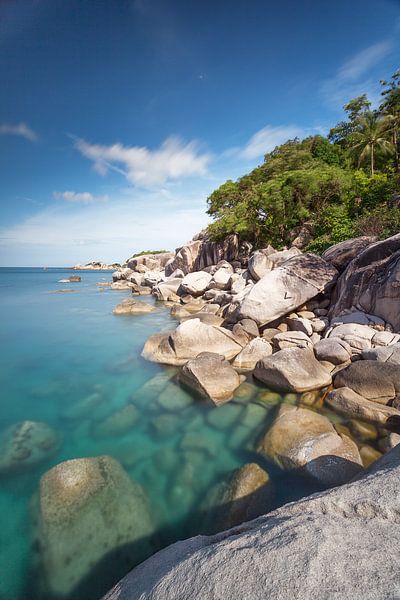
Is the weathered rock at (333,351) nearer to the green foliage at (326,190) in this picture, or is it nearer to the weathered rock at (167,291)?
the green foliage at (326,190)

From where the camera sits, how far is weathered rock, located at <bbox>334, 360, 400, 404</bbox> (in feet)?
17.5

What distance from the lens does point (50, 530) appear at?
3.37 meters

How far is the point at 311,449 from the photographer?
13.2 feet

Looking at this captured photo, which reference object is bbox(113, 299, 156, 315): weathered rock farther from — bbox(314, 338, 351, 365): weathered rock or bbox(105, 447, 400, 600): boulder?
bbox(105, 447, 400, 600): boulder

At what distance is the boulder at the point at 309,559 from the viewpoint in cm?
135

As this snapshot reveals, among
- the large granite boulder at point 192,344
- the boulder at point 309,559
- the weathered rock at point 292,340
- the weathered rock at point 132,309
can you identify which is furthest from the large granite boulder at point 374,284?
the weathered rock at point 132,309

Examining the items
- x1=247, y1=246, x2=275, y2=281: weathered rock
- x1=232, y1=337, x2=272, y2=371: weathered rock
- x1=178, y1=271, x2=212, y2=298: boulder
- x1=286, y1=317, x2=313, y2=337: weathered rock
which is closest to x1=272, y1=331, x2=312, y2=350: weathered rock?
x1=232, y1=337, x2=272, y2=371: weathered rock

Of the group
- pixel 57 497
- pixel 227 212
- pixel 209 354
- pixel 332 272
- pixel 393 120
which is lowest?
pixel 57 497

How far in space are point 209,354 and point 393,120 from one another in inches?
1376

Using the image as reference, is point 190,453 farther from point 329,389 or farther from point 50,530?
point 329,389

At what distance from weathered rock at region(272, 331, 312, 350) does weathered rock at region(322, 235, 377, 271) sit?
428 centimetres

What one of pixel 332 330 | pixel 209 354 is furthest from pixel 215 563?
pixel 332 330

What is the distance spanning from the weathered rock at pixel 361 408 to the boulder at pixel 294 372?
506mm

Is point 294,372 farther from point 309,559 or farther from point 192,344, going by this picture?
Answer: point 309,559
